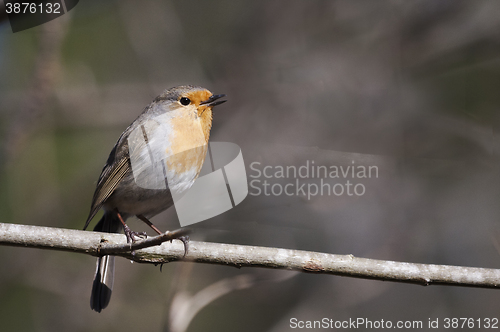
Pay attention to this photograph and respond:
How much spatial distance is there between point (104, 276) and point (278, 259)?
1.73 meters

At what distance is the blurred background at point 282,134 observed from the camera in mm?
4402

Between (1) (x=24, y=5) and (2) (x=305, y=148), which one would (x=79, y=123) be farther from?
(1) (x=24, y=5)

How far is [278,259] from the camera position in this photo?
8.23 feet

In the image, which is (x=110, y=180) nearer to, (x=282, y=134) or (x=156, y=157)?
(x=156, y=157)

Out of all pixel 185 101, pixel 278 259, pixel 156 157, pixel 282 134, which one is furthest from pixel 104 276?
pixel 282 134

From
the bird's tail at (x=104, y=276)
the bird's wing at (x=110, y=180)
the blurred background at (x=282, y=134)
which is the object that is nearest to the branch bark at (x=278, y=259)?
the bird's wing at (x=110, y=180)

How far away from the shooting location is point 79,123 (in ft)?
17.4

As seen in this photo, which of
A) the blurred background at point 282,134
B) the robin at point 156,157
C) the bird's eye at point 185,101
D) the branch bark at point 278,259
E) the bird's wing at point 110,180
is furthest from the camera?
the blurred background at point 282,134

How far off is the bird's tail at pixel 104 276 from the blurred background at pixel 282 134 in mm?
843

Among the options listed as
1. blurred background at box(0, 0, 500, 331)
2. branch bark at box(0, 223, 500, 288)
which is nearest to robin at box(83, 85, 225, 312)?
branch bark at box(0, 223, 500, 288)

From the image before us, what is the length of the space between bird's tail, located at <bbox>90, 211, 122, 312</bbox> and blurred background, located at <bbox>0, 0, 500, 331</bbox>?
84 cm

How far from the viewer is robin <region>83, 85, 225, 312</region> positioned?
315 centimetres

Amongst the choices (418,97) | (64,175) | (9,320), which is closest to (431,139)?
(418,97)

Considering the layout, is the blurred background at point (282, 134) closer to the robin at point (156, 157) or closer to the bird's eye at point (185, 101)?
the robin at point (156, 157)
